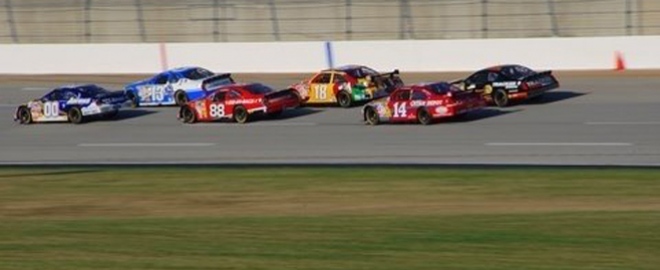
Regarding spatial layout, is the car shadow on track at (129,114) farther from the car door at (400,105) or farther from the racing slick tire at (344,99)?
the car door at (400,105)

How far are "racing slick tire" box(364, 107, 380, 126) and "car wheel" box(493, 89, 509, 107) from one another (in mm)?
3254

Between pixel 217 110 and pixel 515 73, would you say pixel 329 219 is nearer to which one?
pixel 515 73

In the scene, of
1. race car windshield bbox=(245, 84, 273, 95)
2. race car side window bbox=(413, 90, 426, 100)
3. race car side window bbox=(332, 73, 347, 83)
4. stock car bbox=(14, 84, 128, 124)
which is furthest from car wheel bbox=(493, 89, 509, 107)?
stock car bbox=(14, 84, 128, 124)

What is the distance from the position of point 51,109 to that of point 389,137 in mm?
10458

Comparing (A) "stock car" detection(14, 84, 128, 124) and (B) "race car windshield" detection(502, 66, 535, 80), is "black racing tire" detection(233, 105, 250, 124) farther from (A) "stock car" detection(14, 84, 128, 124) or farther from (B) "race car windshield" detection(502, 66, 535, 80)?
(B) "race car windshield" detection(502, 66, 535, 80)

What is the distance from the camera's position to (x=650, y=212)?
16500 mm

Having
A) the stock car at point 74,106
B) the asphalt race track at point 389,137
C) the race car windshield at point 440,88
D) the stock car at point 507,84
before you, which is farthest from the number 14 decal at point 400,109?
the stock car at point 74,106

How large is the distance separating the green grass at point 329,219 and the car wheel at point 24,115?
1050 centimetres

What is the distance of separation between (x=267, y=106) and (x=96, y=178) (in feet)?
33.1

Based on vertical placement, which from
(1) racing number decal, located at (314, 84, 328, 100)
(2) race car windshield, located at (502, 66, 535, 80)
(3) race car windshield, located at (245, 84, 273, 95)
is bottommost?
(1) racing number decal, located at (314, 84, 328, 100)

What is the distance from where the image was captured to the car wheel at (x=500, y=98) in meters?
33.5

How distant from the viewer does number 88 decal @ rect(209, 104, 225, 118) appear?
3425cm

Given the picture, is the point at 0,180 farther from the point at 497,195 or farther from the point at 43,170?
the point at 497,195

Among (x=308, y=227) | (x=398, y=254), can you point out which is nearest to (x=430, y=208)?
(x=308, y=227)
